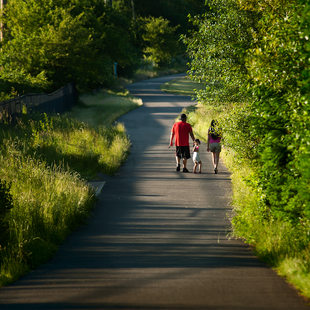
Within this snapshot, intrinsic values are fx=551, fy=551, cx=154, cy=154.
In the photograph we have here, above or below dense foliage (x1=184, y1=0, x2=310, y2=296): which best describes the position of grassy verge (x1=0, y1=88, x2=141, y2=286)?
below

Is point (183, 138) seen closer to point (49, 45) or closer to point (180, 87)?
point (49, 45)

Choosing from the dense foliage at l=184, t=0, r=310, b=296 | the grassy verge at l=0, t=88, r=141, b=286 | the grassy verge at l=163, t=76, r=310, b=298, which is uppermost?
the dense foliage at l=184, t=0, r=310, b=296

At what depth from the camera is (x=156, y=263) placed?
804 centimetres

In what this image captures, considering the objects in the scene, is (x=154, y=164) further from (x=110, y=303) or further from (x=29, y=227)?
(x=110, y=303)

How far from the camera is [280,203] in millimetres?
8539

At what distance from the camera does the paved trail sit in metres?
6.21

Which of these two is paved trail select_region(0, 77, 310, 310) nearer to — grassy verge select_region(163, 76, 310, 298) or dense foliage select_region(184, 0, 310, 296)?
grassy verge select_region(163, 76, 310, 298)

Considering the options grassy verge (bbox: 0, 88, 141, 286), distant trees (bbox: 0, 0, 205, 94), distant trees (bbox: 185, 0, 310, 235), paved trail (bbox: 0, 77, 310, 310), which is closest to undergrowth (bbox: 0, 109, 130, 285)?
grassy verge (bbox: 0, 88, 141, 286)

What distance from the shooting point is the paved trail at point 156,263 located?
20.4 feet

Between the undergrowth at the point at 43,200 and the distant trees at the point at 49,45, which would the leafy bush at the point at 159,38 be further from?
the undergrowth at the point at 43,200

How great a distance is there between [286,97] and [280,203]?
166cm

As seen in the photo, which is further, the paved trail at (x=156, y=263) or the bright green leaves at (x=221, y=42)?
the bright green leaves at (x=221, y=42)

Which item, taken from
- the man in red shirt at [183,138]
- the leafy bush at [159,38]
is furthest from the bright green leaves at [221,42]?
the leafy bush at [159,38]

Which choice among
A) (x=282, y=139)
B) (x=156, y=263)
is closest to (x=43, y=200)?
(x=156, y=263)
